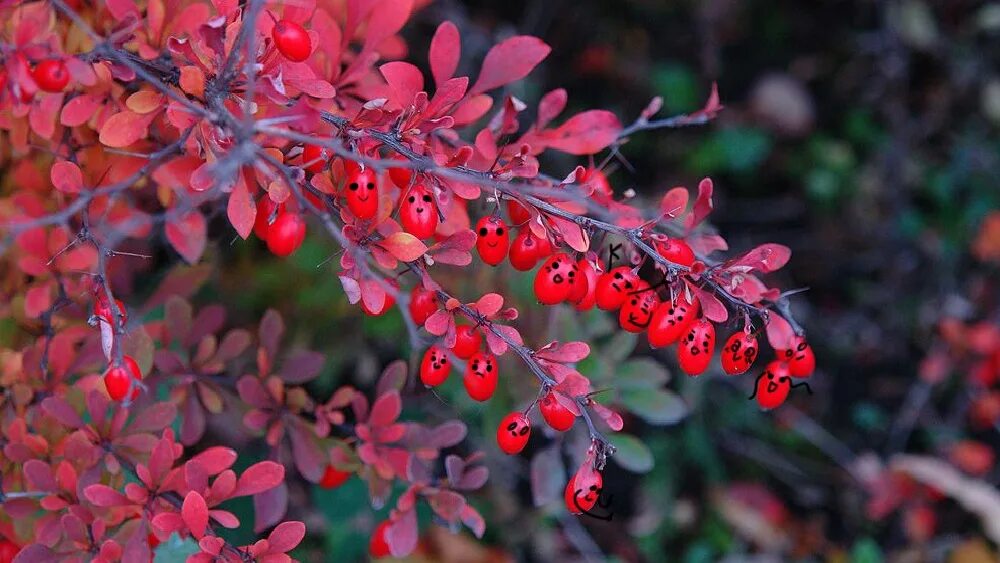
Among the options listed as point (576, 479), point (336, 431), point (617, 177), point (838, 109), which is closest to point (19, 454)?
point (336, 431)

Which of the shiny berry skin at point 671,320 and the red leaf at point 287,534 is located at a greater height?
the shiny berry skin at point 671,320

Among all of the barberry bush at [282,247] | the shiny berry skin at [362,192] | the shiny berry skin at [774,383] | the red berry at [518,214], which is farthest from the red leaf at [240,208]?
the shiny berry skin at [774,383]

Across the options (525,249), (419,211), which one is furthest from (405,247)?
(525,249)

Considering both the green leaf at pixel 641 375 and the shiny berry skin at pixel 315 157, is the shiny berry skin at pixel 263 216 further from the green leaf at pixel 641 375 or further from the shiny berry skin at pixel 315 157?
the green leaf at pixel 641 375

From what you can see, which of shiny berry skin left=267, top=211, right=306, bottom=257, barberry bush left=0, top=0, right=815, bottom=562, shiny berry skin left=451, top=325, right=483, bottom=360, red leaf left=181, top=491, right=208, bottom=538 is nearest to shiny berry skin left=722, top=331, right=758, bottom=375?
barberry bush left=0, top=0, right=815, bottom=562

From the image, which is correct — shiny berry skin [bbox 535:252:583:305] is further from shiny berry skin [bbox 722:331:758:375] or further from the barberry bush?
shiny berry skin [bbox 722:331:758:375]
